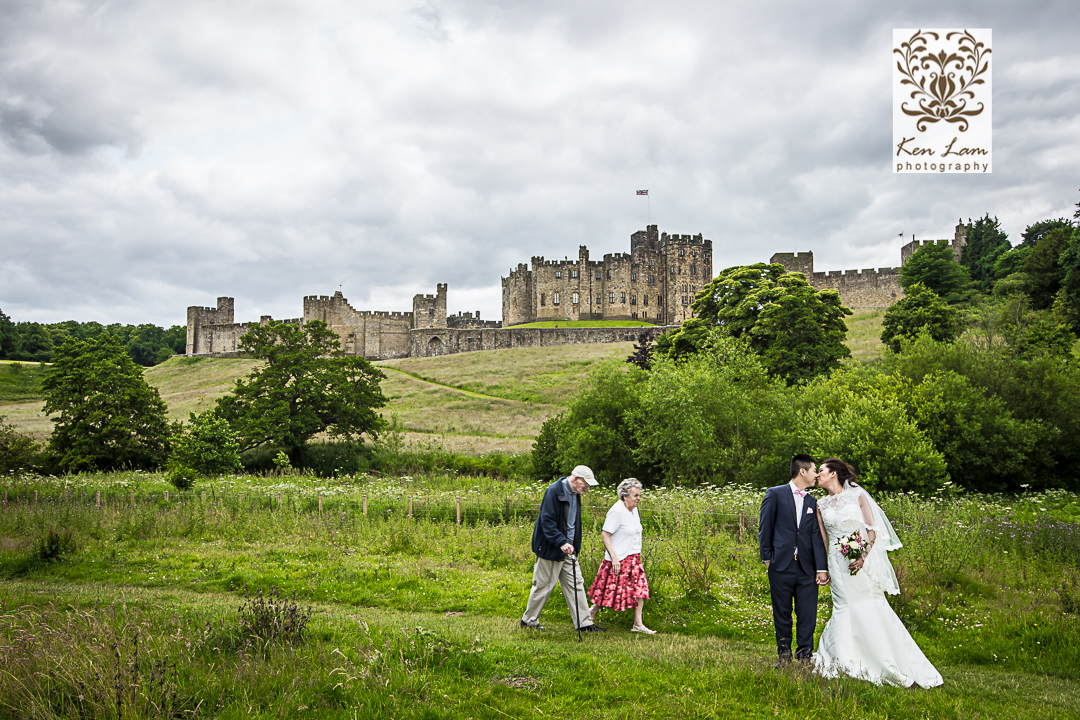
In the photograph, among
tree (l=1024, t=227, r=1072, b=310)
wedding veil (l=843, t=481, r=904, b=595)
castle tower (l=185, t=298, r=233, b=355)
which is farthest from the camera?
castle tower (l=185, t=298, r=233, b=355)

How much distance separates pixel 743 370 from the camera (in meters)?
24.0

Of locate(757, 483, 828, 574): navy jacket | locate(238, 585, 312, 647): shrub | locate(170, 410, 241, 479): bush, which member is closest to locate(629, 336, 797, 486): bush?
locate(757, 483, 828, 574): navy jacket

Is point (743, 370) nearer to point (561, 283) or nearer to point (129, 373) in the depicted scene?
point (129, 373)

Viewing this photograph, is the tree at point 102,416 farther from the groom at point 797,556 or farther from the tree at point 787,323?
the groom at point 797,556

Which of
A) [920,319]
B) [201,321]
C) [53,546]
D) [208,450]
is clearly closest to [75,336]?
[201,321]

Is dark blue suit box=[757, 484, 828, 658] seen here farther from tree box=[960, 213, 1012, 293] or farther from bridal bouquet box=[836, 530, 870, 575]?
tree box=[960, 213, 1012, 293]

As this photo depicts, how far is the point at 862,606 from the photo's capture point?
6.24m

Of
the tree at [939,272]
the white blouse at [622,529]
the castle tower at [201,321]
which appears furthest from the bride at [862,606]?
the castle tower at [201,321]

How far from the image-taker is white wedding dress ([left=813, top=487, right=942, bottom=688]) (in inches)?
239

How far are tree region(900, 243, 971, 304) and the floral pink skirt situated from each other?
57924mm

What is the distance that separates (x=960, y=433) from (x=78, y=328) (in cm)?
11124

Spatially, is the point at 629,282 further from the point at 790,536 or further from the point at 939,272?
the point at 790,536

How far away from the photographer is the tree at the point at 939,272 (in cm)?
5662

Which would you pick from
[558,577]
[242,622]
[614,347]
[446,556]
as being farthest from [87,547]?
[614,347]
